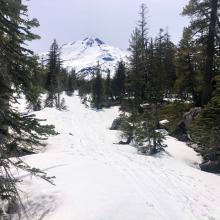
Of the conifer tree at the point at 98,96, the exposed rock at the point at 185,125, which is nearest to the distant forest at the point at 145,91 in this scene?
the exposed rock at the point at 185,125

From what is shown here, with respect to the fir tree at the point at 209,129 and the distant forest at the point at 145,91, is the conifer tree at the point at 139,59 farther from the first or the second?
the fir tree at the point at 209,129

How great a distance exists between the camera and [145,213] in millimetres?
9875

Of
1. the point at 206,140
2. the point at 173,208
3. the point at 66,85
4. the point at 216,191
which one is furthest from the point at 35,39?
the point at 66,85

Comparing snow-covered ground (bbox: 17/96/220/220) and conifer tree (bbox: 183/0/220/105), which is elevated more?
conifer tree (bbox: 183/0/220/105)

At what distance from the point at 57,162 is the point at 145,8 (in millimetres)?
41708

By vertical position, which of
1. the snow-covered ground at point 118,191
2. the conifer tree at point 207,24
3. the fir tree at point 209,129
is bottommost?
the snow-covered ground at point 118,191

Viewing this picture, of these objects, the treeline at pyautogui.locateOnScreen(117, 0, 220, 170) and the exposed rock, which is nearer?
the treeline at pyautogui.locateOnScreen(117, 0, 220, 170)

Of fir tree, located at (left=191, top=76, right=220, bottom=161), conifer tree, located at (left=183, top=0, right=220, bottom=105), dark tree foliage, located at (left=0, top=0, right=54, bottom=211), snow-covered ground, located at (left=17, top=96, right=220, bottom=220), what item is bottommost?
snow-covered ground, located at (left=17, top=96, right=220, bottom=220)

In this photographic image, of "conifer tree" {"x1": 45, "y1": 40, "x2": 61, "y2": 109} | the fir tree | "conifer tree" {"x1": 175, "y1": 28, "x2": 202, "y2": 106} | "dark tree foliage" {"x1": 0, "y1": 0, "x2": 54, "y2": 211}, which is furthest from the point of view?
"conifer tree" {"x1": 45, "y1": 40, "x2": 61, "y2": 109}

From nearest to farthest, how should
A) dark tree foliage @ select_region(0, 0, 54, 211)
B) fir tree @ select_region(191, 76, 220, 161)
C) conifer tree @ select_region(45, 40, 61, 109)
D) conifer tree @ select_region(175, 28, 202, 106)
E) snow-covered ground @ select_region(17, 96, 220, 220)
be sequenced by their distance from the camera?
dark tree foliage @ select_region(0, 0, 54, 211), snow-covered ground @ select_region(17, 96, 220, 220), fir tree @ select_region(191, 76, 220, 161), conifer tree @ select_region(175, 28, 202, 106), conifer tree @ select_region(45, 40, 61, 109)

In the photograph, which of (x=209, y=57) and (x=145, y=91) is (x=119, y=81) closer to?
(x=145, y=91)

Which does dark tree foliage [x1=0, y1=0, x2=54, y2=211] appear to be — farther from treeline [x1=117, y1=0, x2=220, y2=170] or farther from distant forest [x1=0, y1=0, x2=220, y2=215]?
treeline [x1=117, y1=0, x2=220, y2=170]

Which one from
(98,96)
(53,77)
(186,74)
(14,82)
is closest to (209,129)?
(14,82)

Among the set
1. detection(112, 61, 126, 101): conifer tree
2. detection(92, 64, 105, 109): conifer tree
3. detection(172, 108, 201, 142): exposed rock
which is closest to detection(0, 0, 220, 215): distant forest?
detection(172, 108, 201, 142): exposed rock
